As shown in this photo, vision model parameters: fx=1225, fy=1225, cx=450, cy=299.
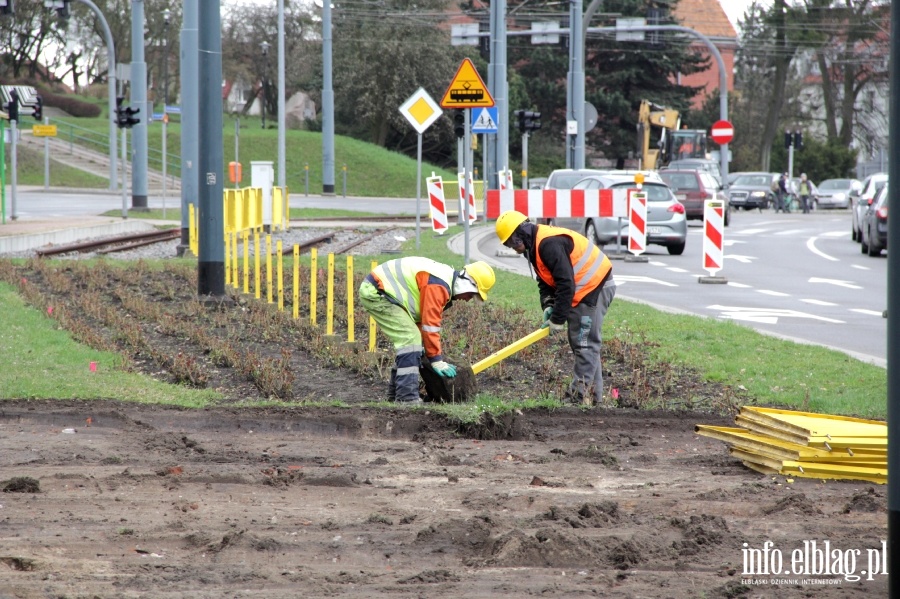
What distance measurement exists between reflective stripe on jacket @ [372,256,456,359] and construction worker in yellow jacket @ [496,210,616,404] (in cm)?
55

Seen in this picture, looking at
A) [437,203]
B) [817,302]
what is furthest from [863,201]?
[817,302]

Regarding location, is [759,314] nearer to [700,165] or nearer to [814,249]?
[814,249]

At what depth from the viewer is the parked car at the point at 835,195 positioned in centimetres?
5600

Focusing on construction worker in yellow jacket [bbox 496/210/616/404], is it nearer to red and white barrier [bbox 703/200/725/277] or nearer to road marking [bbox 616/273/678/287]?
red and white barrier [bbox 703/200/725/277]

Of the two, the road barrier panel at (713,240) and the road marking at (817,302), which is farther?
the road barrier panel at (713,240)

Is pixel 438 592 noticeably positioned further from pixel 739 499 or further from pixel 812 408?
pixel 812 408

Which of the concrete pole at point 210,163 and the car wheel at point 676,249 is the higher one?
the concrete pole at point 210,163

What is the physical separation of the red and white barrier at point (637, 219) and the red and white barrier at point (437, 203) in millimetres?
4908

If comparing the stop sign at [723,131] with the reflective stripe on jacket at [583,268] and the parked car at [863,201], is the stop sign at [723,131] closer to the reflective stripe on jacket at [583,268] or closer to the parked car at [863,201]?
the parked car at [863,201]

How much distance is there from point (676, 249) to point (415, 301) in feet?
56.4

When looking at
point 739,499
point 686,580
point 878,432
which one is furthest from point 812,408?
point 686,580

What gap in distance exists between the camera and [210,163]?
14906 millimetres

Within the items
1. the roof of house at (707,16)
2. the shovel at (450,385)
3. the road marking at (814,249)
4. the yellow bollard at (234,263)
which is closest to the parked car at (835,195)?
the road marking at (814,249)

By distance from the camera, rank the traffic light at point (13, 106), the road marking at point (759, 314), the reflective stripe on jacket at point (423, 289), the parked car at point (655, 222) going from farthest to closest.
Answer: the traffic light at point (13, 106), the parked car at point (655, 222), the road marking at point (759, 314), the reflective stripe on jacket at point (423, 289)
